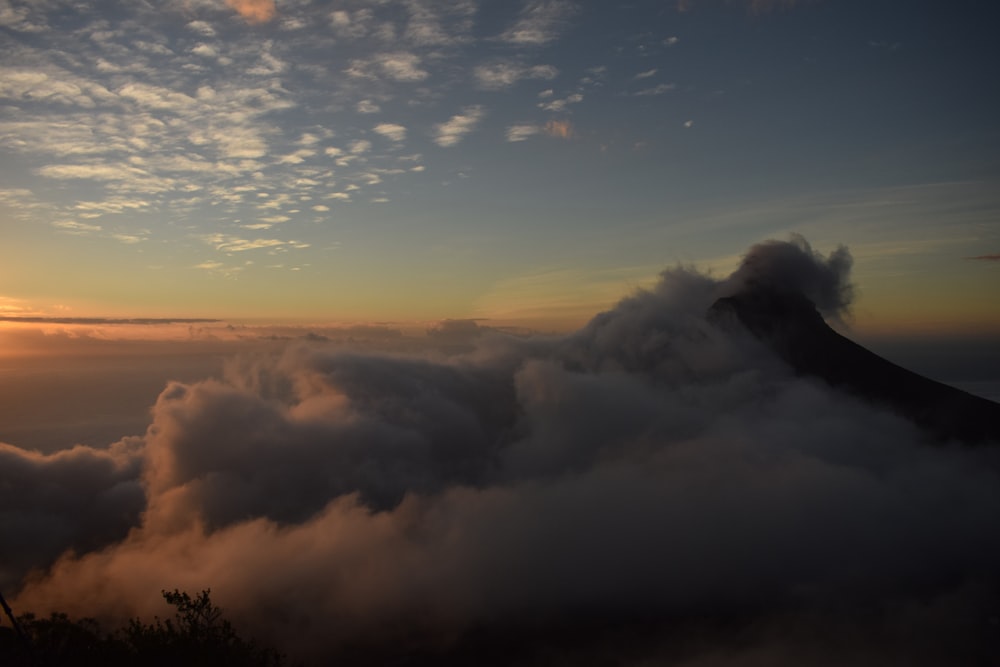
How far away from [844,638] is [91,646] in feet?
737

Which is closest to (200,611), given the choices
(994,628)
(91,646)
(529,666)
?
(91,646)

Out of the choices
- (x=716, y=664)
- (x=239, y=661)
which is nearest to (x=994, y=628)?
(x=716, y=664)

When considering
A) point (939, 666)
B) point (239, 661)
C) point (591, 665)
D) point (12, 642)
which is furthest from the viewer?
point (591, 665)

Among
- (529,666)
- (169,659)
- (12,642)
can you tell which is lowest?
(529,666)

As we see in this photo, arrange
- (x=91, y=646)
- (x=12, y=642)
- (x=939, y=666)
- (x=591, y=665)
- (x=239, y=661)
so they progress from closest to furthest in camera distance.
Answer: (x=91, y=646) → (x=239, y=661) → (x=12, y=642) → (x=939, y=666) → (x=591, y=665)

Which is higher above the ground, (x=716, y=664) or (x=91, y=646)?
(x=91, y=646)

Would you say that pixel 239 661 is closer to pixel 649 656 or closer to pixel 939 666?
pixel 649 656

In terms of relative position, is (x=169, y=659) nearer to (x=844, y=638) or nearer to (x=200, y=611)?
(x=200, y=611)

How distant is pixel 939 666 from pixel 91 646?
218 m

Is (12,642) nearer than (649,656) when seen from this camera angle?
Yes

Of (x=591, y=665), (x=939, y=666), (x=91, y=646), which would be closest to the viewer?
(x=91, y=646)

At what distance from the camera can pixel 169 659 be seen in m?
42.2

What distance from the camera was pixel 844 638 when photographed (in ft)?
650

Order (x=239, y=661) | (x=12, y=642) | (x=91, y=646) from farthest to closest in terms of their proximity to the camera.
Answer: (x=12, y=642), (x=239, y=661), (x=91, y=646)
